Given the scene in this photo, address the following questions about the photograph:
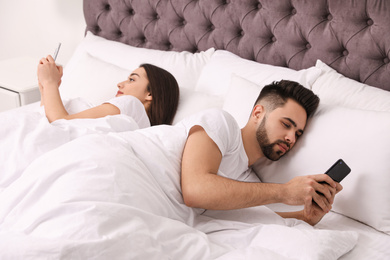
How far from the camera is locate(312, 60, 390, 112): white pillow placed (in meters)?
1.57

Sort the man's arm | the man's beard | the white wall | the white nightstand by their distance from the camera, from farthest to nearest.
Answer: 1. the white wall
2. the white nightstand
3. the man's beard
4. the man's arm

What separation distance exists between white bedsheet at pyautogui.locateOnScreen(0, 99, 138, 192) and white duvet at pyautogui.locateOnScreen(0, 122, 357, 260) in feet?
0.61

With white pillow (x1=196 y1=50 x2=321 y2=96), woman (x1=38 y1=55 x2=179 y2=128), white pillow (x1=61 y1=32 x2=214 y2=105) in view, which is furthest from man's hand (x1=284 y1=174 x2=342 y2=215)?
white pillow (x1=61 y1=32 x2=214 y2=105)

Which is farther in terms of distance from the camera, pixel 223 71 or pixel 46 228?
pixel 223 71

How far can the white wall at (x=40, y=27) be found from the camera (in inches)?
117

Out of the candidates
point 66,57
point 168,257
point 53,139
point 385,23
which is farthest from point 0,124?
point 66,57

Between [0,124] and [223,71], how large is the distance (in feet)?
3.24

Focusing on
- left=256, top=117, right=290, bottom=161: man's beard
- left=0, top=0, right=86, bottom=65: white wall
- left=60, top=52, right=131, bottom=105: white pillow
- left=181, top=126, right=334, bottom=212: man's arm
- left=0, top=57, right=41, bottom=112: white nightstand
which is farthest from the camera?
left=0, top=0, right=86, bottom=65: white wall

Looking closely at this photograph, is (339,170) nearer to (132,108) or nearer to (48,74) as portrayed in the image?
→ (132,108)

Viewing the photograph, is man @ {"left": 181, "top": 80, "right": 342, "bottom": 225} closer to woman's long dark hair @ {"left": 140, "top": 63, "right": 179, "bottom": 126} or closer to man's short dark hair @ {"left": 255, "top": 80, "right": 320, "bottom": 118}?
man's short dark hair @ {"left": 255, "top": 80, "right": 320, "bottom": 118}

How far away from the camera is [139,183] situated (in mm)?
1183

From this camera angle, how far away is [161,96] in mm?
1927

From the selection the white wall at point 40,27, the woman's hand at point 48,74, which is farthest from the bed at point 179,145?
the white wall at point 40,27

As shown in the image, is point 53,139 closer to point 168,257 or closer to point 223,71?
point 168,257
